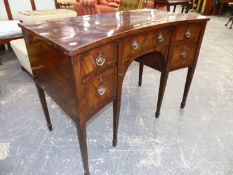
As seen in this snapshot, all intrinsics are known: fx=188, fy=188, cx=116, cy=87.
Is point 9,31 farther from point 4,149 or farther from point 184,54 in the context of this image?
point 184,54

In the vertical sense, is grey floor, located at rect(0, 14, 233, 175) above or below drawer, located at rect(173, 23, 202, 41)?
below

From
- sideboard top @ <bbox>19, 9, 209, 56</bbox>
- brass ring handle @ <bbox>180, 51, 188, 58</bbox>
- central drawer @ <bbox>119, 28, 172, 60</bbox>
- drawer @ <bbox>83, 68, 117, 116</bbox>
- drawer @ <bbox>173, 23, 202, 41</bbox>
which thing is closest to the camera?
sideboard top @ <bbox>19, 9, 209, 56</bbox>

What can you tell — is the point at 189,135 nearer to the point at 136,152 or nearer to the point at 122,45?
the point at 136,152

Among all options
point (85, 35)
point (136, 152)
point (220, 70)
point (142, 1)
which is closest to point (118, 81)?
point (85, 35)

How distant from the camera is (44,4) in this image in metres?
3.27

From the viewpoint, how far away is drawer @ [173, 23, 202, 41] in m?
1.28

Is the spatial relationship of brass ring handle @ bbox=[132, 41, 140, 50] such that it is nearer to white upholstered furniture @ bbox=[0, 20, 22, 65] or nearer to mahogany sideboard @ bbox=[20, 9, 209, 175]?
mahogany sideboard @ bbox=[20, 9, 209, 175]

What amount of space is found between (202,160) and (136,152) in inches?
18.5

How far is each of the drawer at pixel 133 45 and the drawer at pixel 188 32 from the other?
30cm

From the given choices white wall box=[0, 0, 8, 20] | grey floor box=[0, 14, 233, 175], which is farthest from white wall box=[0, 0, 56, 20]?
grey floor box=[0, 14, 233, 175]

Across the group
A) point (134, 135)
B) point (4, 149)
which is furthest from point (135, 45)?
point (4, 149)

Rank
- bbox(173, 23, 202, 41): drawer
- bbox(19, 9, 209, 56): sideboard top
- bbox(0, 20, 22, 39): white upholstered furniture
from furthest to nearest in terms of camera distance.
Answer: bbox(0, 20, 22, 39): white upholstered furniture → bbox(173, 23, 202, 41): drawer → bbox(19, 9, 209, 56): sideboard top

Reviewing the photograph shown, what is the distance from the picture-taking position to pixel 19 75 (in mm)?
2393

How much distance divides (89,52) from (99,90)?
23cm
